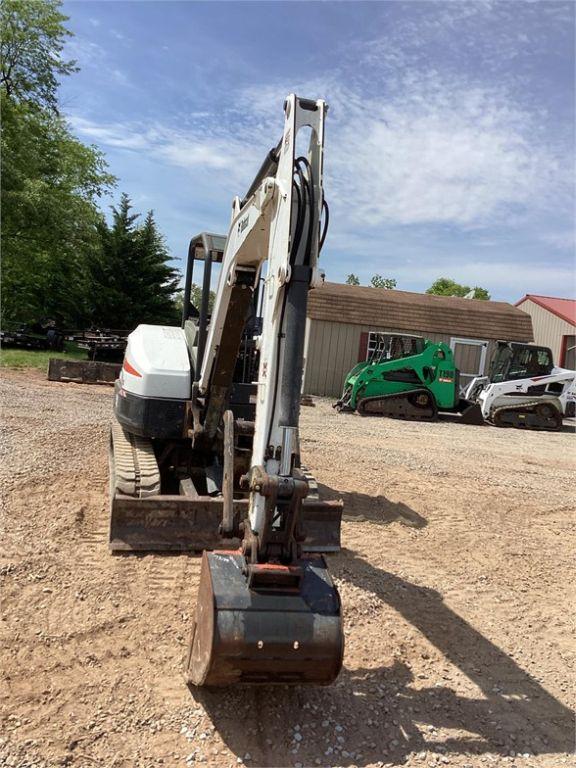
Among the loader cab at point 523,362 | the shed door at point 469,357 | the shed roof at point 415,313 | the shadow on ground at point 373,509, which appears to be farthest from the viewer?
the shed door at point 469,357

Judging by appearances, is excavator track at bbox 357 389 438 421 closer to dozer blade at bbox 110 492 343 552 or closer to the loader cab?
the loader cab

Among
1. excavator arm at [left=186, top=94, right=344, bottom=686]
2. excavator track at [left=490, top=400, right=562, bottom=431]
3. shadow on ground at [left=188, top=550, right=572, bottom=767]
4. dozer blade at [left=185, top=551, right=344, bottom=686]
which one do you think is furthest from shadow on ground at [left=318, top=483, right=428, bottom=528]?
excavator track at [left=490, top=400, right=562, bottom=431]

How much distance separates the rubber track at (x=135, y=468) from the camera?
4.97 meters

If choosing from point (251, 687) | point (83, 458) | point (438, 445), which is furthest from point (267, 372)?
point (438, 445)

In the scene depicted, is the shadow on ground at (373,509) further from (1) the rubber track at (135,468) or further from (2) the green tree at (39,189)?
(2) the green tree at (39,189)

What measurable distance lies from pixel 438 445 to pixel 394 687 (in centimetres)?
831

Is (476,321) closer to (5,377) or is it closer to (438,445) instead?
(438,445)

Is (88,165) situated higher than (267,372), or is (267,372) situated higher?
(88,165)

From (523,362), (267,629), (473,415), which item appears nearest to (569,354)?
(523,362)

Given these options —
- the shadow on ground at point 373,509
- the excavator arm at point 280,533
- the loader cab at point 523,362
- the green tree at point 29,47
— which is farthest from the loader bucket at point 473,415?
the green tree at point 29,47

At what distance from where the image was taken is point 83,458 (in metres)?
7.83

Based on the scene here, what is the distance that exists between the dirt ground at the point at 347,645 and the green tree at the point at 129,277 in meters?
18.0

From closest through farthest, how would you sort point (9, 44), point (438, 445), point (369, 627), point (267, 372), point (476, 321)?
point (267, 372)
point (369, 627)
point (438, 445)
point (476, 321)
point (9, 44)

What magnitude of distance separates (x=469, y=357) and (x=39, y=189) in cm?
1511
